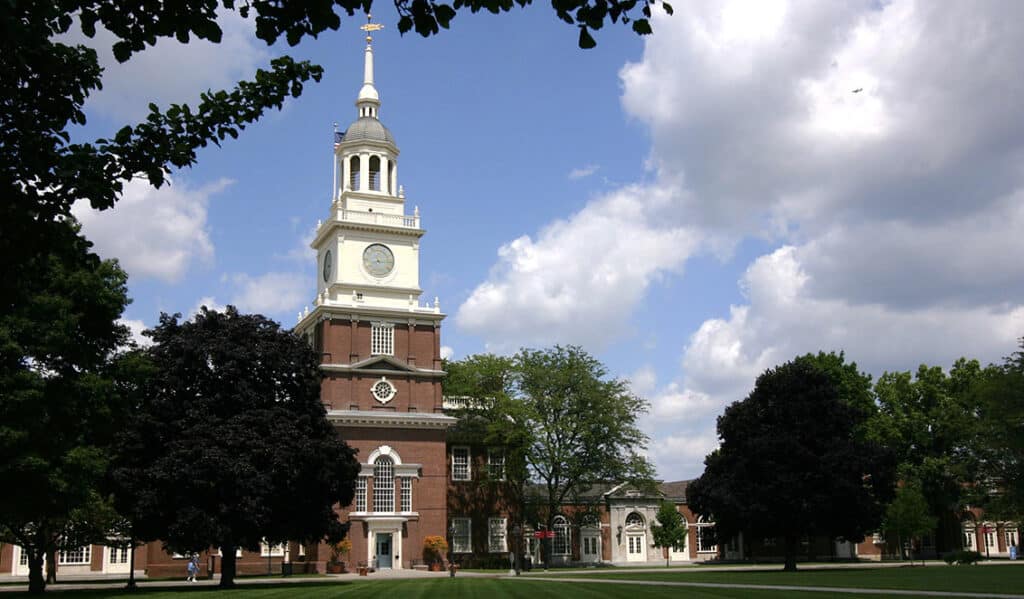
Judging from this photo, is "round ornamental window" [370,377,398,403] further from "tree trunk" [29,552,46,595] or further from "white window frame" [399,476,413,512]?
"tree trunk" [29,552,46,595]

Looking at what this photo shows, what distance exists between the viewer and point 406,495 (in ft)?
197

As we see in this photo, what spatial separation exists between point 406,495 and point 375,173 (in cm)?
2148

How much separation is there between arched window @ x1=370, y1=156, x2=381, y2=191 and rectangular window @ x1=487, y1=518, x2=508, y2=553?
23839 millimetres

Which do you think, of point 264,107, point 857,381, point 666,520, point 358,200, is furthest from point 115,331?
point 857,381

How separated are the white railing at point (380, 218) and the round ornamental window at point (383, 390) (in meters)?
10.3

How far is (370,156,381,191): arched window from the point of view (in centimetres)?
6481

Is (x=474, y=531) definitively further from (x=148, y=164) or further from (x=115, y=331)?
(x=148, y=164)

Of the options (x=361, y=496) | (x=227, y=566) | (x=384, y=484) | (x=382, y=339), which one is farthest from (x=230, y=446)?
(x=382, y=339)

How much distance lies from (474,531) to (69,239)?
56.1 meters

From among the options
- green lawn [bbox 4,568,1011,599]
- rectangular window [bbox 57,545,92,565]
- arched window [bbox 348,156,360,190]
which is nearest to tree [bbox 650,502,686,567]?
arched window [bbox 348,156,360,190]

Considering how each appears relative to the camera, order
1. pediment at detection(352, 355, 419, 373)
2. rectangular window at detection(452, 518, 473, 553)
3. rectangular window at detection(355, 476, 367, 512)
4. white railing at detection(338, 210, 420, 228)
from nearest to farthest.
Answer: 1. rectangular window at detection(355, 476, 367, 512)
2. pediment at detection(352, 355, 419, 373)
3. white railing at detection(338, 210, 420, 228)
4. rectangular window at detection(452, 518, 473, 553)

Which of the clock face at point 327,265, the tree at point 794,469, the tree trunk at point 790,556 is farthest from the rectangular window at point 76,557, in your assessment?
the tree trunk at point 790,556

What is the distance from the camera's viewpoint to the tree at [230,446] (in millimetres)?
37375

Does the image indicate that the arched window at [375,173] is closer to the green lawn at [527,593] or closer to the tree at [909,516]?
the green lawn at [527,593]
